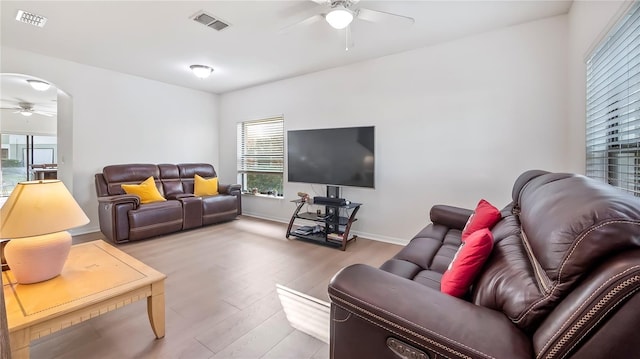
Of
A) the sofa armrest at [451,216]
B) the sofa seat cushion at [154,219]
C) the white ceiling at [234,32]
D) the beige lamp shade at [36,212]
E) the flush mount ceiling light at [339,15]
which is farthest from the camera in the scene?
the sofa seat cushion at [154,219]

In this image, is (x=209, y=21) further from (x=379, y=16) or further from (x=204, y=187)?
(x=204, y=187)

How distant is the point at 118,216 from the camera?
372 cm

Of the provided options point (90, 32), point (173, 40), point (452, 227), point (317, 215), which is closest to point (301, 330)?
point (452, 227)

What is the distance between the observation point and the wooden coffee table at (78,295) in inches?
51.0

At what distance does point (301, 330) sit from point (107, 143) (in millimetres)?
4618

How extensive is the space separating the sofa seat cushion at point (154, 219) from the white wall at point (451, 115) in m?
2.14

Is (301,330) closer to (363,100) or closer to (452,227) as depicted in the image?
(452,227)

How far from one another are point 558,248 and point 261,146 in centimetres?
508

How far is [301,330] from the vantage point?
1.92 m

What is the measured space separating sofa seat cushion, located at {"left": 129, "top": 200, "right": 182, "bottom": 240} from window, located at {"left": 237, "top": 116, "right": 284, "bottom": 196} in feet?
5.34

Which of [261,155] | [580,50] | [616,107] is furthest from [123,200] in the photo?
[580,50]

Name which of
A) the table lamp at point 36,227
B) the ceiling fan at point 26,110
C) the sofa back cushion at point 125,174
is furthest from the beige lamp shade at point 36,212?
the ceiling fan at point 26,110

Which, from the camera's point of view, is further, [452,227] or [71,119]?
[71,119]

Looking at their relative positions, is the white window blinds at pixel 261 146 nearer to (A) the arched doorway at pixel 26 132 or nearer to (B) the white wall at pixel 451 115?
(B) the white wall at pixel 451 115
